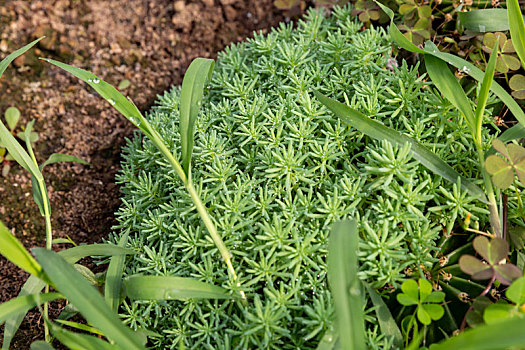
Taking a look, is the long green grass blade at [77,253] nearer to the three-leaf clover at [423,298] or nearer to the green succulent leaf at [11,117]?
the three-leaf clover at [423,298]

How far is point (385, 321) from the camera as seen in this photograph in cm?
127

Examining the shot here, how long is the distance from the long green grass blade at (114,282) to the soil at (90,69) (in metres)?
0.55

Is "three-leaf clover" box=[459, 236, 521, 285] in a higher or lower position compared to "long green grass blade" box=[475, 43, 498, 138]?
lower

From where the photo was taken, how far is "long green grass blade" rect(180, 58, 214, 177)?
1281 mm

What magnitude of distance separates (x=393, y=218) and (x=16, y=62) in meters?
2.26

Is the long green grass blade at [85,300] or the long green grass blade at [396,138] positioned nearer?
the long green grass blade at [85,300]

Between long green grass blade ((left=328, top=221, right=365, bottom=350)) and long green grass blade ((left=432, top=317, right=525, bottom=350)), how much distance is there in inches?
8.7

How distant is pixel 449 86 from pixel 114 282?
1.27 m

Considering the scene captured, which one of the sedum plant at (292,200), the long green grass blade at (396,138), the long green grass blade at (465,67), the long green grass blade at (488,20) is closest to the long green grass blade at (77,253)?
the sedum plant at (292,200)

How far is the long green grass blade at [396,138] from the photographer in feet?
4.53

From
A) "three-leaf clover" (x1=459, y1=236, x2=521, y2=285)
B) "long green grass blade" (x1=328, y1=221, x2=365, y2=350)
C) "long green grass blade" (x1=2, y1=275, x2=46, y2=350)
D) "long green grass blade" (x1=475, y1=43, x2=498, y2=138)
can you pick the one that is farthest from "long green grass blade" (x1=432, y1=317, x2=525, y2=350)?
"long green grass blade" (x1=2, y1=275, x2=46, y2=350)

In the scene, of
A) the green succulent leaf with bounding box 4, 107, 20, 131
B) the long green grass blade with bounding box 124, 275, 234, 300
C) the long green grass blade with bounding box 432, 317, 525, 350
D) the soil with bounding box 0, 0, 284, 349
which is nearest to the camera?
the long green grass blade with bounding box 432, 317, 525, 350

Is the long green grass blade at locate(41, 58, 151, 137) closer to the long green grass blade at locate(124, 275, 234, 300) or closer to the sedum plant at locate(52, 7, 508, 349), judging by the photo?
the sedum plant at locate(52, 7, 508, 349)

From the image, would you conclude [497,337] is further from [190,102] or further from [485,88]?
[190,102]
